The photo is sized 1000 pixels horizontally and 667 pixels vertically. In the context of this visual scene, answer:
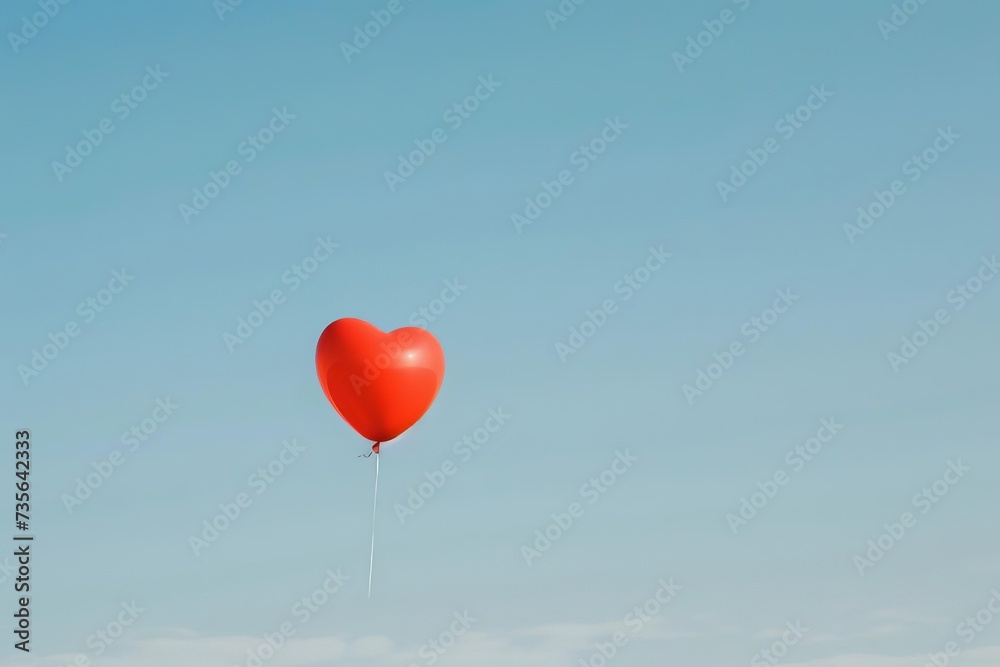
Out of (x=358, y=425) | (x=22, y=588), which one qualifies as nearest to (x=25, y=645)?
(x=22, y=588)

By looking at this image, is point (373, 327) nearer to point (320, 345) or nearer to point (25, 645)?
point (320, 345)

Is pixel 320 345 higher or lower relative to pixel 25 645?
higher

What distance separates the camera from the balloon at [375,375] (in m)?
54.5

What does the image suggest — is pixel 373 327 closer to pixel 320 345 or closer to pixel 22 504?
pixel 320 345

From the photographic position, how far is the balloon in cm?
5453

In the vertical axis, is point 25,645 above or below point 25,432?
below

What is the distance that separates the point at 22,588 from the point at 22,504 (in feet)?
5.97

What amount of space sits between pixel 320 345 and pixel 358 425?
188 cm

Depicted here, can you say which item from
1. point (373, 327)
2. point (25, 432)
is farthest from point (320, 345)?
point (25, 432)

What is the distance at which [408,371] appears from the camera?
5488 cm

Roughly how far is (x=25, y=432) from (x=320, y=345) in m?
6.64

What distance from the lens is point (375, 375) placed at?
54500 mm

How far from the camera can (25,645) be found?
5522cm

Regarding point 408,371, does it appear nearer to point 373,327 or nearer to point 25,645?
point 373,327
